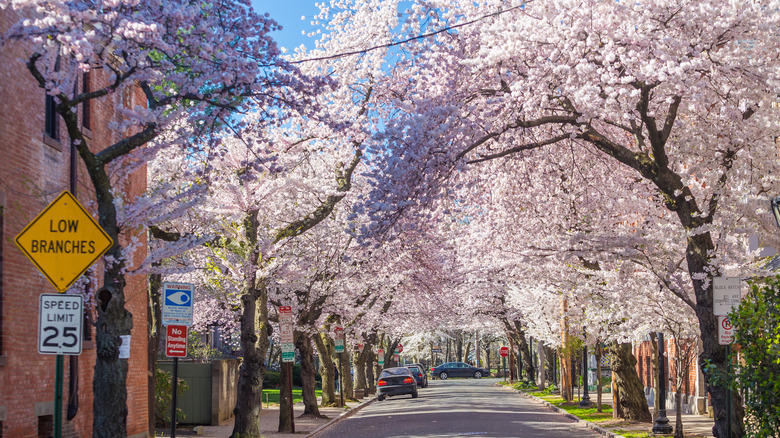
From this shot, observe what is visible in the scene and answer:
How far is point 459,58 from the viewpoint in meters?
15.2

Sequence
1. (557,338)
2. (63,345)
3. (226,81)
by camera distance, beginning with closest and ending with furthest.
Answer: (63,345)
(226,81)
(557,338)

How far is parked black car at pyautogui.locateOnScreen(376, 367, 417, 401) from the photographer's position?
45.1 metres

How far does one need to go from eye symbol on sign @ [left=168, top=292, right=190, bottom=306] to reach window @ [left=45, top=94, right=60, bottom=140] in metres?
3.46

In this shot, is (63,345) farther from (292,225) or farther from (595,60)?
(292,225)

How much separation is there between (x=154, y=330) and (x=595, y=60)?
47.7 feet

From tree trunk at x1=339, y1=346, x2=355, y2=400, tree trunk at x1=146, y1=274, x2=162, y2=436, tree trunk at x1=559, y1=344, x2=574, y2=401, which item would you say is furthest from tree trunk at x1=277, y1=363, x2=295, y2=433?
tree trunk at x1=339, y1=346, x2=355, y2=400

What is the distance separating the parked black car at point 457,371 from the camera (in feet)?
288

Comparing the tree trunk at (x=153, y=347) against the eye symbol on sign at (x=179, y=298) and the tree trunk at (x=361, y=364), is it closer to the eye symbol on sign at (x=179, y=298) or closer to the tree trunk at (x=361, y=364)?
the eye symbol on sign at (x=179, y=298)

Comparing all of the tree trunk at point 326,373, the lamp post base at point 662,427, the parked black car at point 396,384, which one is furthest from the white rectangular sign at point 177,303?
the parked black car at point 396,384

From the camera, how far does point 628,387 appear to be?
25.7m

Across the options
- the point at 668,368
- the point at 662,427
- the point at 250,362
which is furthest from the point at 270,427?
the point at 668,368

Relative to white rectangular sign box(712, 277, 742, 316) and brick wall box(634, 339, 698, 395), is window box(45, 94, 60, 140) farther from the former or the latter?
brick wall box(634, 339, 698, 395)

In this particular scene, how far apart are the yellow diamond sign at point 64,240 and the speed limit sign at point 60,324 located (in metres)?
0.24

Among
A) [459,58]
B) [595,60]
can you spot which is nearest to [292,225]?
[459,58]
